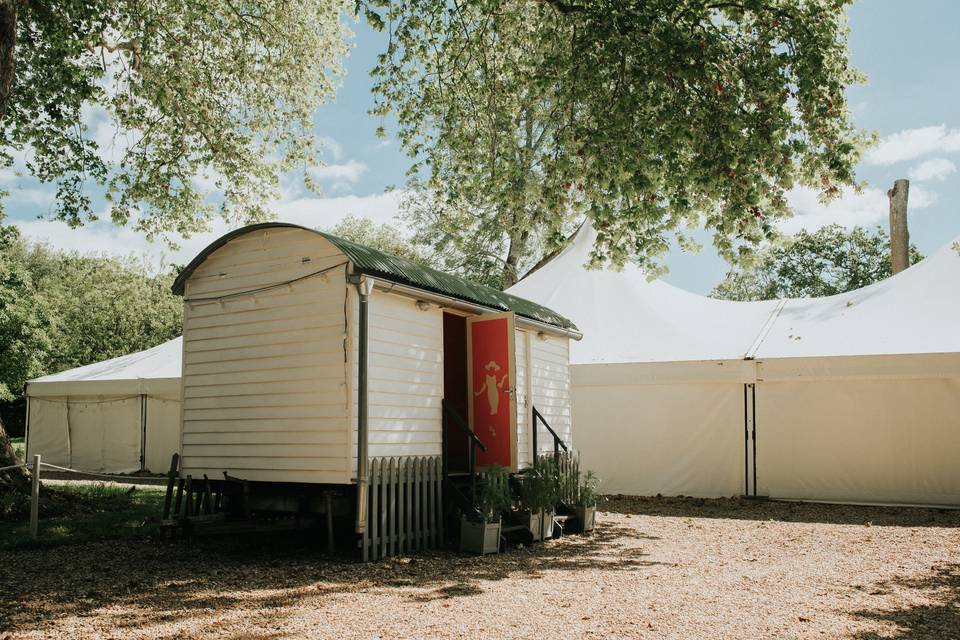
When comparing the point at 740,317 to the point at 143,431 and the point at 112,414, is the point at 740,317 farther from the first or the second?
the point at 112,414

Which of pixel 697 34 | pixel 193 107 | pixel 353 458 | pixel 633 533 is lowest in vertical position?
pixel 633 533

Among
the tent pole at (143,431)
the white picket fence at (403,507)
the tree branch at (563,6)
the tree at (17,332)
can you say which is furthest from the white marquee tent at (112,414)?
the tree branch at (563,6)

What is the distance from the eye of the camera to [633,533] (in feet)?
28.8

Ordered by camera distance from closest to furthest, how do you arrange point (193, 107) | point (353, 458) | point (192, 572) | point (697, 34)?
1. point (192, 572)
2. point (353, 458)
3. point (697, 34)
4. point (193, 107)

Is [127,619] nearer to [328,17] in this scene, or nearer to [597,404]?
[597,404]

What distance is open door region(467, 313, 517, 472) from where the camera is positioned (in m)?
8.49

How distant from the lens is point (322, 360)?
22.8ft

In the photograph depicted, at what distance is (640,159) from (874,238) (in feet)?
98.1

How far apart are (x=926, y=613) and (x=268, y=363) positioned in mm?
5685

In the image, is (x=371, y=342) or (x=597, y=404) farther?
(x=597, y=404)

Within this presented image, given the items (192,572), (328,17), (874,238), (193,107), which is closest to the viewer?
(192,572)

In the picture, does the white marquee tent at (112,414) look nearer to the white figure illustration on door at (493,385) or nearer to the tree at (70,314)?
the tree at (70,314)

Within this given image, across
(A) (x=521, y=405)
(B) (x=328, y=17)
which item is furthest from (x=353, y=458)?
(B) (x=328, y=17)

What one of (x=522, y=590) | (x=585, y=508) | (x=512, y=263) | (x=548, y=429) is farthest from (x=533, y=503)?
(x=512, y=263)
